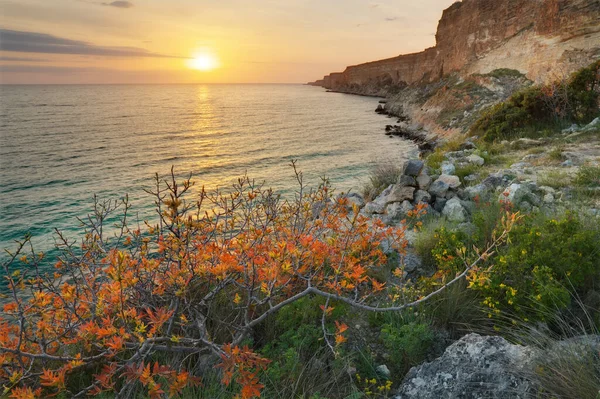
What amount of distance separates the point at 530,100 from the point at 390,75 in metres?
97.8

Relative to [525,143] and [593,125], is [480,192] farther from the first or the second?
[593,125]

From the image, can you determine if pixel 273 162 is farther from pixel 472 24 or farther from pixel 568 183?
pixel 472 24

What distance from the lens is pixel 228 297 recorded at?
4.52 m

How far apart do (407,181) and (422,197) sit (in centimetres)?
71

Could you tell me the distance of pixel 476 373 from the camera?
2867 mm

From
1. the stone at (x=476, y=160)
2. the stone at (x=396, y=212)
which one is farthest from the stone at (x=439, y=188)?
the stone at (x=476, y=160)

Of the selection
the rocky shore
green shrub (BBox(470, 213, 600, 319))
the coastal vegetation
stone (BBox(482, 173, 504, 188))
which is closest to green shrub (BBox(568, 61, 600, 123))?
the rocky shore

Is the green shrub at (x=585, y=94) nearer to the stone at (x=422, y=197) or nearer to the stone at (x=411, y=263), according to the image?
the stone at (x=422, y=197)

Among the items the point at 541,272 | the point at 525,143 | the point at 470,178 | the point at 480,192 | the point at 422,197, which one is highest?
the point at 525,143

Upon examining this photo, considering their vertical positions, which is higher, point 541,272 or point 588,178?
point 588,178

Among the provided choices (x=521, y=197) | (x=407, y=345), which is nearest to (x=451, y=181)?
(x=521, y=197)

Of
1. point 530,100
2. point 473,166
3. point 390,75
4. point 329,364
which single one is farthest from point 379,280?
point 390,75

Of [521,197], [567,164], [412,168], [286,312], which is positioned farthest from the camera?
[567,164]

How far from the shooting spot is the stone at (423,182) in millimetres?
9352
